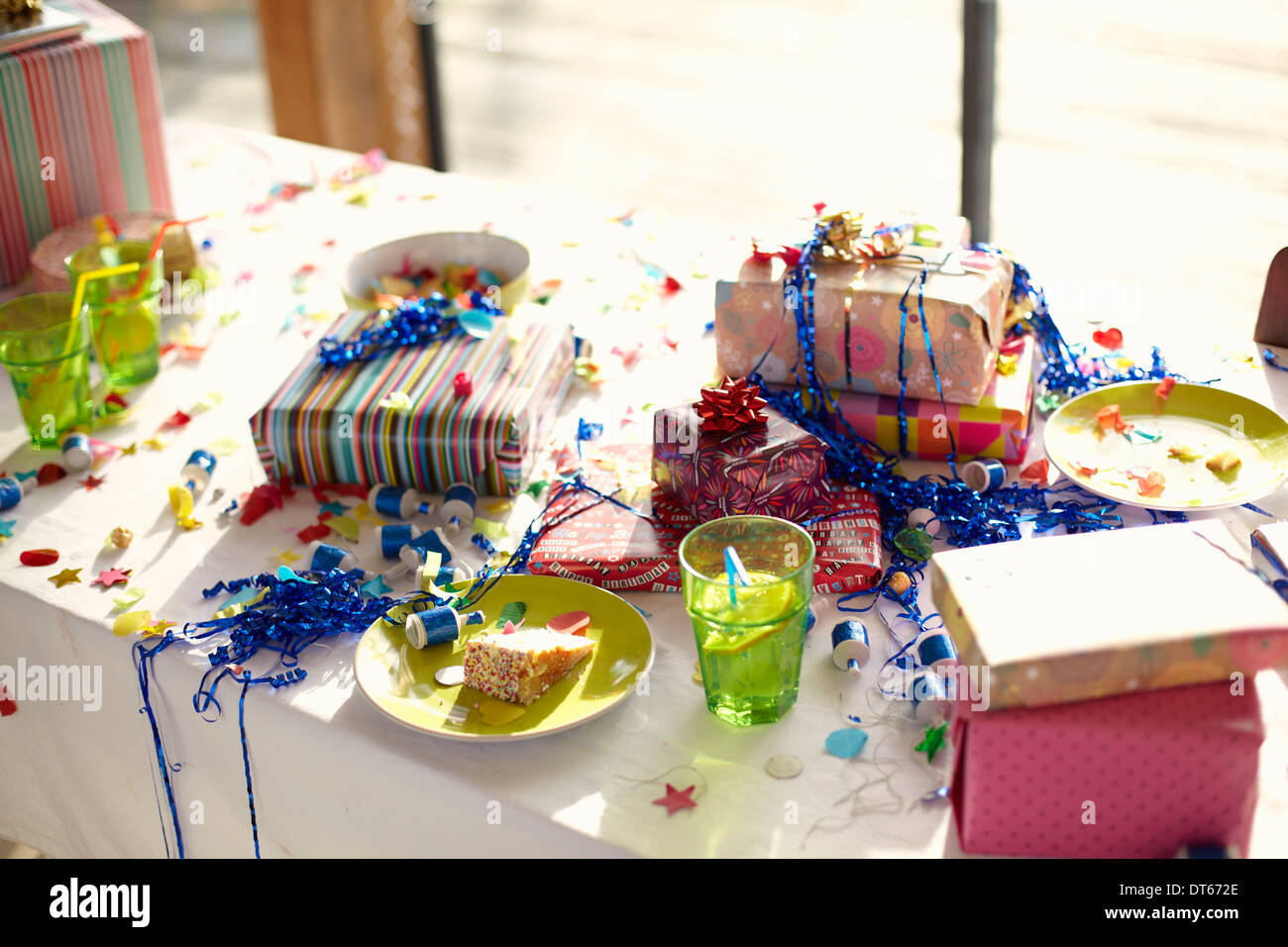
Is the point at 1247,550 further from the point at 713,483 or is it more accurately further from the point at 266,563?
the point at 266,563

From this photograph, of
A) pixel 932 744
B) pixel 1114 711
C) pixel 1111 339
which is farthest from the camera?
pixel 1111 339

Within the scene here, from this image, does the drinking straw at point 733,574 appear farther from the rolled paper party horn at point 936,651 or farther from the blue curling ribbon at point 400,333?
the blue curling ribbon at point 400,333

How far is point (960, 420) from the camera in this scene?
1335 mm

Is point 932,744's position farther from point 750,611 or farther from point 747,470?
point 747,470

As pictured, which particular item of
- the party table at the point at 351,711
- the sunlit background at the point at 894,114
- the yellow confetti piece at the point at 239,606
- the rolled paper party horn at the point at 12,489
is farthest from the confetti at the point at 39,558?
the sunlit background at the point at 894,114

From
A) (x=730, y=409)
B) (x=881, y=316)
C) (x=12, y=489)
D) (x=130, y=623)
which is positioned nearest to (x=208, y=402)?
(x=12, y=489)

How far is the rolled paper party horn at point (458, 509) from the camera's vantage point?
132cm

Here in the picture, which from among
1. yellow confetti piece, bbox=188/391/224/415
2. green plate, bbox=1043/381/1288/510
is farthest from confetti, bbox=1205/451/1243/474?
yellow confetti piece, bbox=188/391/224/415

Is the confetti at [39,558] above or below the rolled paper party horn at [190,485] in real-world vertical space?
below

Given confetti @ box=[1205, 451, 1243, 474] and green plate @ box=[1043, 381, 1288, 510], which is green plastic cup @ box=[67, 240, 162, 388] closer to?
green plate @ box=[1043, 381, 1288, 510]

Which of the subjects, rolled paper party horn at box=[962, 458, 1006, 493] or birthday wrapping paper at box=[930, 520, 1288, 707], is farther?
rolled paper party horn at box=[962, 458, 1006, 493]

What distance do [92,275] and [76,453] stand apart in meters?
0.26

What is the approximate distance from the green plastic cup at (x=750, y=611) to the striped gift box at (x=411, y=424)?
37cm

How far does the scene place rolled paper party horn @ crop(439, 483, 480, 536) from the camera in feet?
4.32
